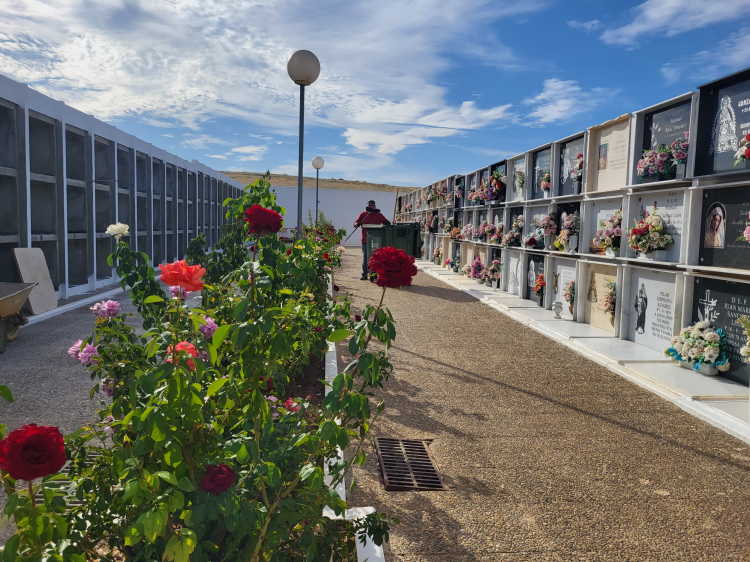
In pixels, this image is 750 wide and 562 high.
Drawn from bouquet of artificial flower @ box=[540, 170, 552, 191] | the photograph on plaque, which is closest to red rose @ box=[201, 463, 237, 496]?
the photograph on plaque

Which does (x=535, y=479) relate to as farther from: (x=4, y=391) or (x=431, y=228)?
(x=431, y=228)

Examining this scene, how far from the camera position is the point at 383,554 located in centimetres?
250

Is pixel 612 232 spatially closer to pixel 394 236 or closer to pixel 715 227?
pixel 715 227

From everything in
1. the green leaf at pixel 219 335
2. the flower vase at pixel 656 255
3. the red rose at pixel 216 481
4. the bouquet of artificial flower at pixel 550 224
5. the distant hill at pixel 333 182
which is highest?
the distant hill at pixel 333 182

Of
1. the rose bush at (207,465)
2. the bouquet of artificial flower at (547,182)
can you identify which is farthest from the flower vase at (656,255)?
the rose bush at (207,465)

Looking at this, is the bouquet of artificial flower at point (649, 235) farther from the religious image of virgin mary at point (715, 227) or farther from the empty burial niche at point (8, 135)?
the empty burial niche at point (8, 135)

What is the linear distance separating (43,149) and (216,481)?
10485mm

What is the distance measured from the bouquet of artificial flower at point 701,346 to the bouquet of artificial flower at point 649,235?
1.14 metres

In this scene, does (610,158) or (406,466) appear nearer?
(406,466)

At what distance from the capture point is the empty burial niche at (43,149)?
9867 millimetres

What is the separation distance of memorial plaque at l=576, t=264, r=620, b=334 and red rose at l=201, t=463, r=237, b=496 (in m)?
7.48

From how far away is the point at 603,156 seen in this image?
8.40 metres

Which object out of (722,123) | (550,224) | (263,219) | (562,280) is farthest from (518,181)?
(263,219)

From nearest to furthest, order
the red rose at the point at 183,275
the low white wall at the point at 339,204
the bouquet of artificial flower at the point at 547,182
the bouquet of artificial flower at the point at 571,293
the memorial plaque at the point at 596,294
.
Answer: the red rose at the point at 183,275 < the memorial plaque at the point at 596,294 < the bouquet of artificial flower at the point at 571,293 < the bouquet of artificial flower at the point at 547,182 < the low white wall at the point at 339,204
